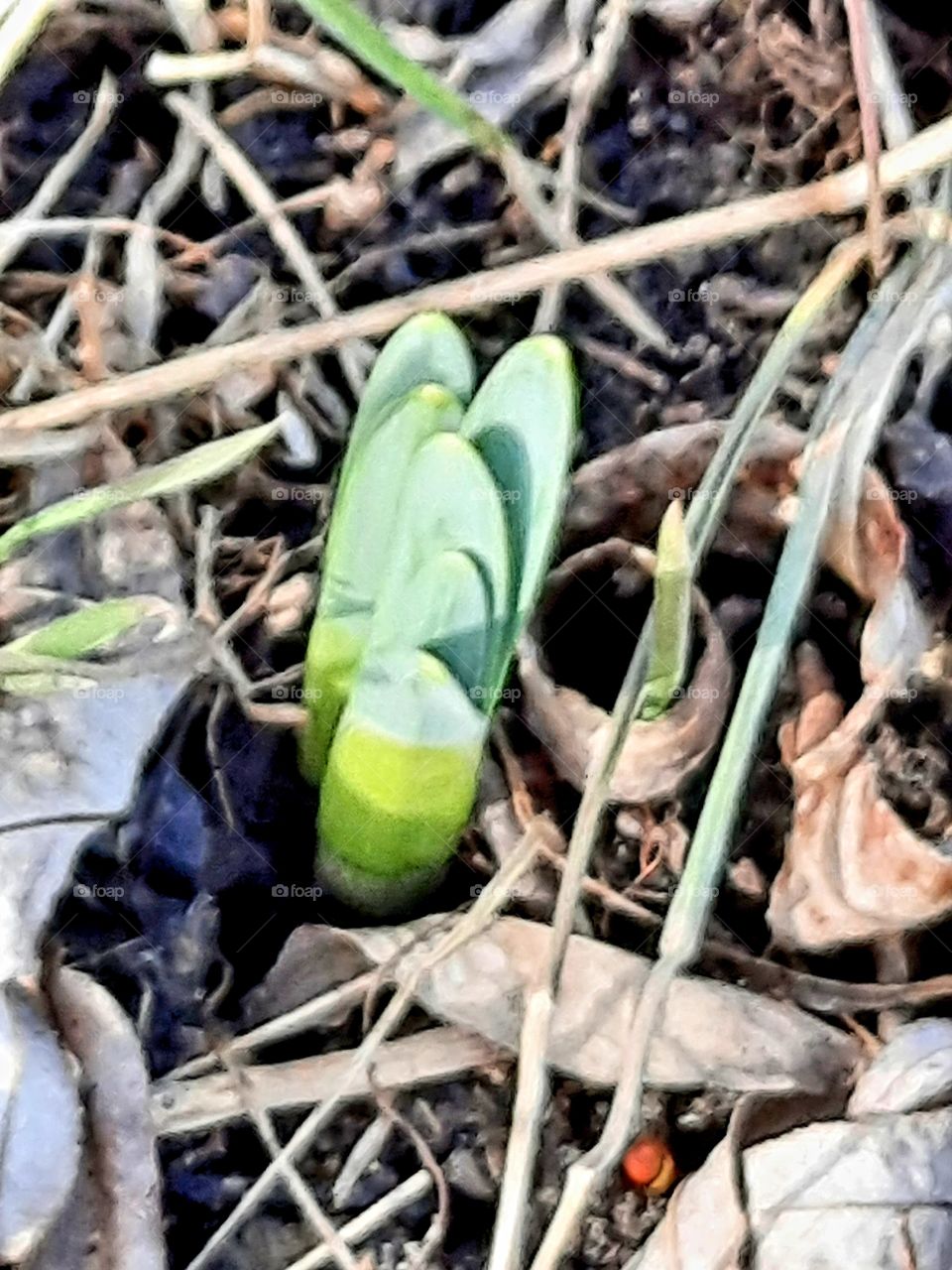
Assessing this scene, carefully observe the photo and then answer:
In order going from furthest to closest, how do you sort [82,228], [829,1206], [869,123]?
[82,228] < [869,123] < [829,1206]

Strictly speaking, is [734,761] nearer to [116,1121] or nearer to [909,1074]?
[909,1074]

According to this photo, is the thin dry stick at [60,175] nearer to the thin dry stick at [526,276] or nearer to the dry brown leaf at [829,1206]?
the thin dry stick at [526,276]

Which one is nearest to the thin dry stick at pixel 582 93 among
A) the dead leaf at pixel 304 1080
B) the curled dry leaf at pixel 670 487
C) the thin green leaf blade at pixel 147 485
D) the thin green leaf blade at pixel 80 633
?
the curled dry leaf at pixel 670 487

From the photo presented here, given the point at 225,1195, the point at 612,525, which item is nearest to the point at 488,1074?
the point at 225,1195

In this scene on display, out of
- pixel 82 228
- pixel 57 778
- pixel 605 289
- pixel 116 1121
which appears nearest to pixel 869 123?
pixel 605 289

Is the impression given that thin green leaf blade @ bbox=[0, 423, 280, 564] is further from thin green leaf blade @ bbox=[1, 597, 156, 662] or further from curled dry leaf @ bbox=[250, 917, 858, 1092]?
curled dry leaf @ bbox=[250, 917, 858, 1092]

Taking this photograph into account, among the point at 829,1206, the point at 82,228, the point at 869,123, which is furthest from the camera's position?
the point at 82,228
